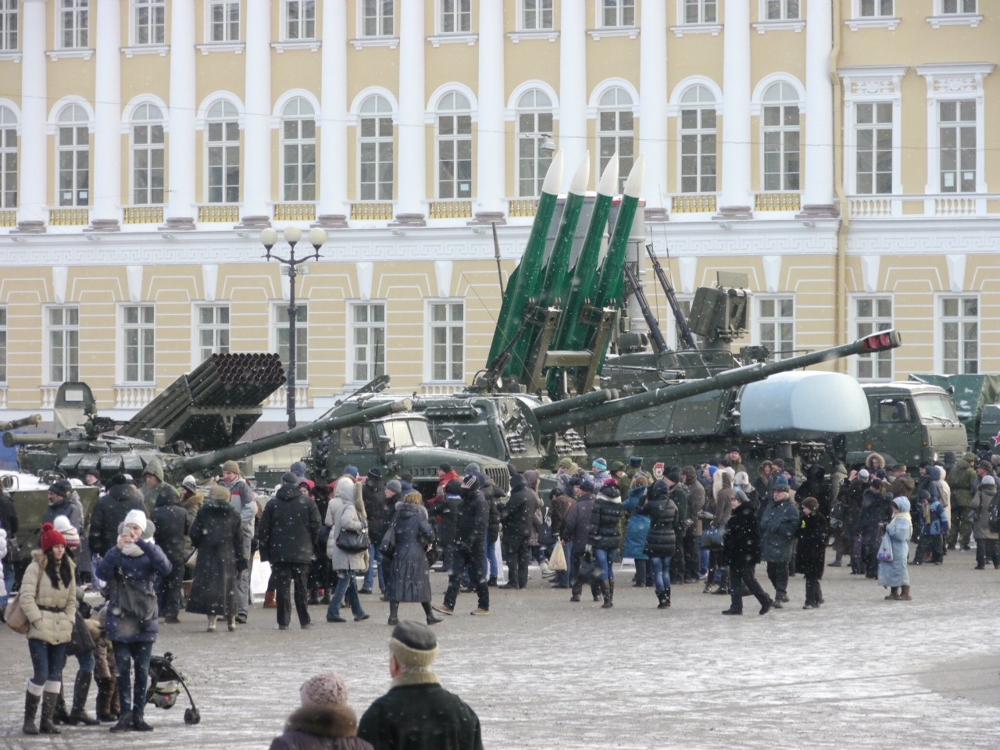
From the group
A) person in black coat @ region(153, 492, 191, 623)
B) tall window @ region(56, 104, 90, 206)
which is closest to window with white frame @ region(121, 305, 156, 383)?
tall window @ region(56, 104, 90, 206)

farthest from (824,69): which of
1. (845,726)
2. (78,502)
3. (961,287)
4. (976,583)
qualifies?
(845,726)

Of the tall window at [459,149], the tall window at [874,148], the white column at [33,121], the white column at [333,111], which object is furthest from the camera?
the white column at [33,121]

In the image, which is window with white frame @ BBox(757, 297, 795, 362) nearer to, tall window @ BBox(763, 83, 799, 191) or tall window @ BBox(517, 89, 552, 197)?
tall window @ BBox(763, 83, 799, 191)

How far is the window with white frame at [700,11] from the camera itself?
135 feet

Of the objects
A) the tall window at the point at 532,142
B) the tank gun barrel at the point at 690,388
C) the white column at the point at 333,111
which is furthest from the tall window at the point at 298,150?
the tank gun barrel at the point at 690,388

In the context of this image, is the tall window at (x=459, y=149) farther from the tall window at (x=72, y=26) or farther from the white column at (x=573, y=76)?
the tall window at (x=72, y=26)

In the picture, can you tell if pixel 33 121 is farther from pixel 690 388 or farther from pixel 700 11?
pixel 690 388

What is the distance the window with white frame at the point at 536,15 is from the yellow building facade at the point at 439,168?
5 cm

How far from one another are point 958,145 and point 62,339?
20316mm

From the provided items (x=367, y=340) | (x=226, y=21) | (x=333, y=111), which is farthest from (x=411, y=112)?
(x=367, y=340)

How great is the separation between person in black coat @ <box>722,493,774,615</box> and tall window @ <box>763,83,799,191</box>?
23.1 meters

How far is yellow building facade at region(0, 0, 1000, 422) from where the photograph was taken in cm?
3991

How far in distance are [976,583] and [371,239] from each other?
2242cm

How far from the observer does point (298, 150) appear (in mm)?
42656
